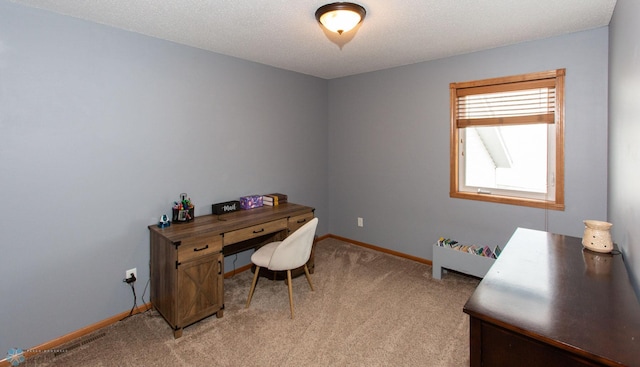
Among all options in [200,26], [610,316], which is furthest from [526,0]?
[200,26]

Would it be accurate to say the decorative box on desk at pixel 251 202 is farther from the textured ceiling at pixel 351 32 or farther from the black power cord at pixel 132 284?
the textured ceiling at pixel 351 32

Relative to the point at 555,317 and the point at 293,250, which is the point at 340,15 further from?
the point at 555,317

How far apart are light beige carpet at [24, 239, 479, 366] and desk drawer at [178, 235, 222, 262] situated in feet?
1.87

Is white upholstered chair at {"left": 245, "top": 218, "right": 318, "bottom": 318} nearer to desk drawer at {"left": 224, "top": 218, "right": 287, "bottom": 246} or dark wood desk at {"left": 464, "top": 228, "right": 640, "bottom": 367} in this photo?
desk drawer at {"left": 224, "top": 218, "right": 287, "bottom": 246}

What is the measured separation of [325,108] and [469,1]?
2.55m

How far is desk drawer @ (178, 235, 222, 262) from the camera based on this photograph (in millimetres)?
2237

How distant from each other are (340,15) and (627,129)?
5.80ft

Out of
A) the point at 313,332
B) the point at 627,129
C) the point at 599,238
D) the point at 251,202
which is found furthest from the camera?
the point at 251,202

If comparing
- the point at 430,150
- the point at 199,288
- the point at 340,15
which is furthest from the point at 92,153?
the point at 430,150

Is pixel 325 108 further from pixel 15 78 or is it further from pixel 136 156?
pixel 15 78

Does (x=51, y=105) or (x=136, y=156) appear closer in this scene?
(x=51, y=105)

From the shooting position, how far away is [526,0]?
201 centimetres

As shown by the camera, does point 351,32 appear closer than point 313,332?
A: No

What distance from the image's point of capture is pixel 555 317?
3.54ft
